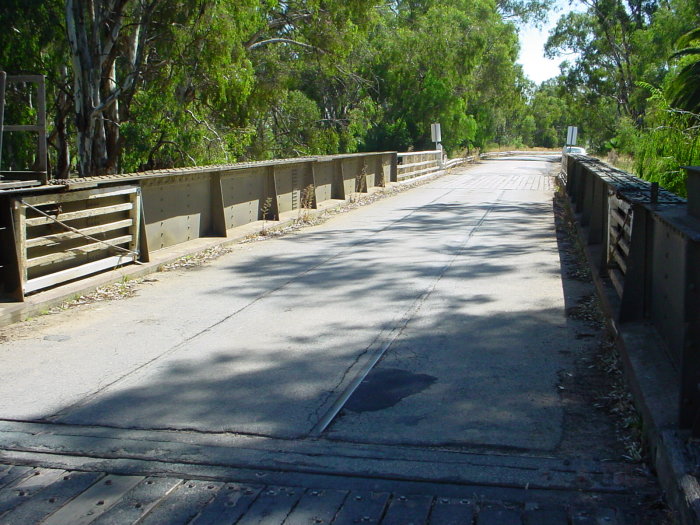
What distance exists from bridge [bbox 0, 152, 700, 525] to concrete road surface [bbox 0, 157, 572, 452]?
0.10ft

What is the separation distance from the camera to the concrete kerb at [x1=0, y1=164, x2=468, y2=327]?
8365 millimetres

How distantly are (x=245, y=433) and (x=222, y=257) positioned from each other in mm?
7625

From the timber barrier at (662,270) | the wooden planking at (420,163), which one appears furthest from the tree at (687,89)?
the wooden planking at (420,163)

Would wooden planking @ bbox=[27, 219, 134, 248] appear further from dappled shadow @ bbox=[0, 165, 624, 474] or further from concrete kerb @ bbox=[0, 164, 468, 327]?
dappled shadow @ bbox=[0, 165, 624, 474]

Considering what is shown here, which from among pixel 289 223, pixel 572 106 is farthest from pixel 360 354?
pixel 572 106

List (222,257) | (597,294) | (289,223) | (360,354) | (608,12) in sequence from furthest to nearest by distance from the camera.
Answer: (608,12)
(289,223)
(222,257)
(597,294)
(360,354)

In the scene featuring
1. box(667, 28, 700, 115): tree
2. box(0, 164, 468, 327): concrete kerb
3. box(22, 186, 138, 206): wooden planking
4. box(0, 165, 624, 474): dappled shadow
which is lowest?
box(0, 165, 624, 474): dappled shadow

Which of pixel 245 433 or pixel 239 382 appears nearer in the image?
pixel 245 433

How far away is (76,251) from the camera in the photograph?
9914mm

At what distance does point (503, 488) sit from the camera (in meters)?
4.34

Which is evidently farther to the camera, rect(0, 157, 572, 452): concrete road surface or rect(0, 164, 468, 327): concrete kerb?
rect(0, 164, 468, 327): concrete kerb

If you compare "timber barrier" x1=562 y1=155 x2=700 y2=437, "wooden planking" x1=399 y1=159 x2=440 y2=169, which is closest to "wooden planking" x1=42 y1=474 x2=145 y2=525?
"timber barrier" x1=562 y1=155 x2=700 y2=437

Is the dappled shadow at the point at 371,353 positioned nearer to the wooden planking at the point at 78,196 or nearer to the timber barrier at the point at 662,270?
the timber barrier at the point at 662,270

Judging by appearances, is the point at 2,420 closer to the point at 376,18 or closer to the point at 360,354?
the point at 360,354
